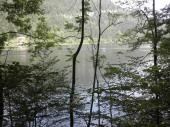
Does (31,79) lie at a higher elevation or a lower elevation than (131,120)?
higher

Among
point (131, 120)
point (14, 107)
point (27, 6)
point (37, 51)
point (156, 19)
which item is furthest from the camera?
point (156, 19)

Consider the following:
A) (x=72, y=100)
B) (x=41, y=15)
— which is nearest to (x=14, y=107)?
(x=72, y=100)

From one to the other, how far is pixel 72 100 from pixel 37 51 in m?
3.33

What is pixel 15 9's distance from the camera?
13.0m

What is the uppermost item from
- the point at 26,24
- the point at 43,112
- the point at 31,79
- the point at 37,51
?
the point at 26,24

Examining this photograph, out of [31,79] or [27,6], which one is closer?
[31,79]

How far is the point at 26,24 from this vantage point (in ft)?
44.5

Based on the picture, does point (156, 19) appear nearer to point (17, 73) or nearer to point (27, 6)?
point (27, 6)

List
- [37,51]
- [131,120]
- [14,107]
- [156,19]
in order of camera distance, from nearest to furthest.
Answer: [131,120] → [14,107] → [37,51] → [156,19]

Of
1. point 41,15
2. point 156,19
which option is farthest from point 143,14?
point 41,15

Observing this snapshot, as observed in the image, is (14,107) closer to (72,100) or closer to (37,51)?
(72,100)

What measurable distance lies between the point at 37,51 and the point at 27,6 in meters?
2.10

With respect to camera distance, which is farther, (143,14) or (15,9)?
(143,14)

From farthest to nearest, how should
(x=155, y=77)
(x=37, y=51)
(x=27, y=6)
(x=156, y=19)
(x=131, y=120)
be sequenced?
(x=156, y=19) → (x=37, y=51) → (x=27, y=6) → (x=131, y=120) → (x=155, y=77)
